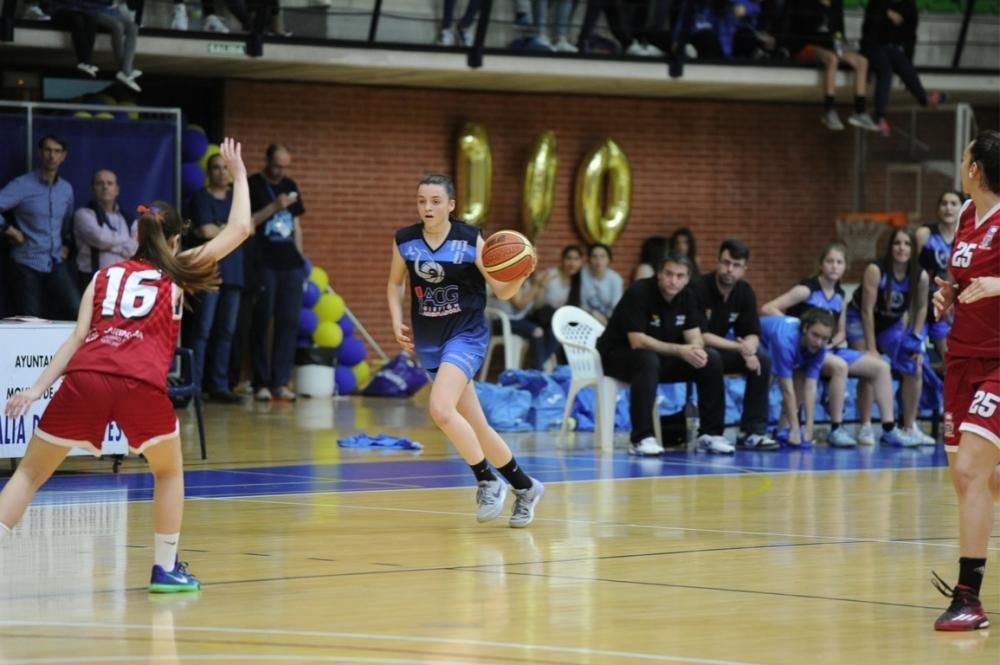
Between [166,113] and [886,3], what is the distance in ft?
27.2

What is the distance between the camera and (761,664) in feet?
16.9

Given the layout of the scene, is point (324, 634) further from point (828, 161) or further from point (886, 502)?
point (828, 161)

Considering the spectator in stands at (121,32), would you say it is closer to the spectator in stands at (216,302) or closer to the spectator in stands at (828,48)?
the spectator in stands at (216,302)

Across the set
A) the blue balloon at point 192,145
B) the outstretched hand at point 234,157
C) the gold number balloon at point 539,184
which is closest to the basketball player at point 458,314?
the outstretched hand at point 234,157

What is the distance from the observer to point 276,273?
17031mm

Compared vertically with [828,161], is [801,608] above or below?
below

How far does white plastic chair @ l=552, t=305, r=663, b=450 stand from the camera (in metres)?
13.3

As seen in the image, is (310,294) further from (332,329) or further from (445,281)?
(445,281)

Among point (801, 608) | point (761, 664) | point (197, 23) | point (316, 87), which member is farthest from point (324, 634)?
point (316, 87)

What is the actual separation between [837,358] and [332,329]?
20.0ft

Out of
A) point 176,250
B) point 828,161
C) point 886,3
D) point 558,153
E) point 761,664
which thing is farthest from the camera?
point 828,161

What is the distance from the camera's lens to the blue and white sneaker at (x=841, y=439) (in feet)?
46.2

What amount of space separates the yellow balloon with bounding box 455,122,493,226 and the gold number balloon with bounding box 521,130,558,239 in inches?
19.4

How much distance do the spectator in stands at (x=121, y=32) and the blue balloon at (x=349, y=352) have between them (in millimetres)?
3974
